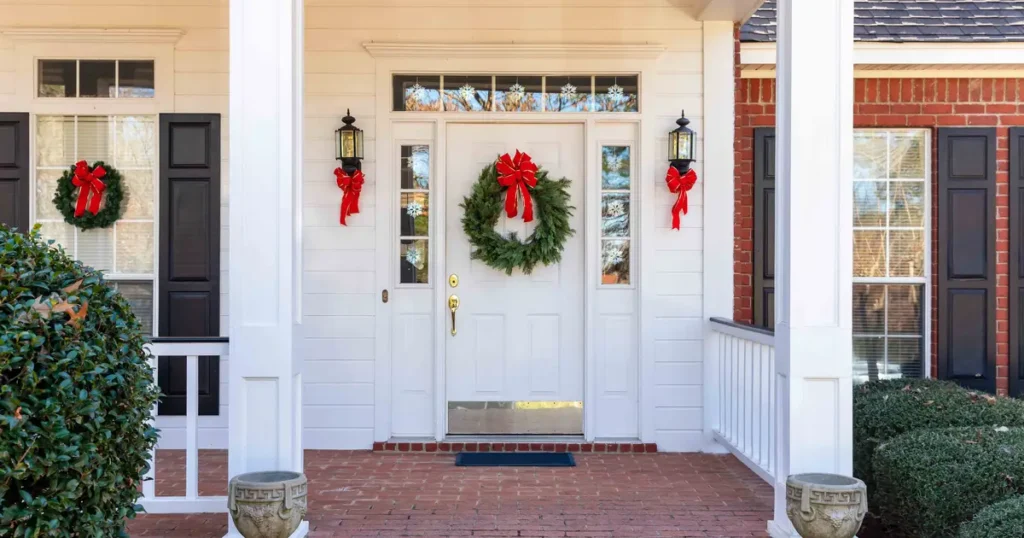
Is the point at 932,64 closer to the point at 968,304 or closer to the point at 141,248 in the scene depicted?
the point at 968,304

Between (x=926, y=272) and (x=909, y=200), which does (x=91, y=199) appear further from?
(x=926, y=272)

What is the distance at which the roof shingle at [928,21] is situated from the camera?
19.3 ft

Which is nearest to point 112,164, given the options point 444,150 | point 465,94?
point 444,150

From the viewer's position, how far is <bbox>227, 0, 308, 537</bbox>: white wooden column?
3875 millimetres

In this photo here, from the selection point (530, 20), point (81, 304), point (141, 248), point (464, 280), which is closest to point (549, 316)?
point (464, 280)

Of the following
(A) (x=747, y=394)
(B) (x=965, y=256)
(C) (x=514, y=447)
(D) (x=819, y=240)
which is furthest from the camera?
(B) (x=965, y=256)

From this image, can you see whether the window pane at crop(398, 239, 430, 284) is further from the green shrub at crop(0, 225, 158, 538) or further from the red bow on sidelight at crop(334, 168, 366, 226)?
the green shrub at crop(0, 225, 158, 538)

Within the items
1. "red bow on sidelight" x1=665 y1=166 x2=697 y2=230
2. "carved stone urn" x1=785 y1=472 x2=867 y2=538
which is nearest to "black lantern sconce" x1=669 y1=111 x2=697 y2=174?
"red bow on sidelight" x1=665 y1=166 x2=697 y2=230

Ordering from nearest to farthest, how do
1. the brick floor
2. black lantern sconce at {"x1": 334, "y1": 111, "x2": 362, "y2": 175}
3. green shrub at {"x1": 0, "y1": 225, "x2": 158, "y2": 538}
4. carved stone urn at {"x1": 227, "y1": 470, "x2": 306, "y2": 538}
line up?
green shrub at {"x1": 0, "y1": 225, "x2": 158, "y2": 538}
carved stone urn at {"x1": 227, "y1": 470, "x2": 306, "y2": 538}
the brick floor
black lantern sconce at {"x1": 334, "y1": 111, "x2": 362, "y2": 175}

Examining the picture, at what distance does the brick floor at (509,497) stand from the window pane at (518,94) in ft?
7.76

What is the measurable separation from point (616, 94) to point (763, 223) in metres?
1.34

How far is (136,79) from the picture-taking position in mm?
5742

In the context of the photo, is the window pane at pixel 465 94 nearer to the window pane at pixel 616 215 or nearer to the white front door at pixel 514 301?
the white front door at pixel 514 301

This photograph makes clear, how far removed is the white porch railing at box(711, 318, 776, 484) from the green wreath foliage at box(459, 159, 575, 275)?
121 centimetres
